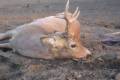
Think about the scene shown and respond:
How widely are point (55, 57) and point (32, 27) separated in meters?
0.78

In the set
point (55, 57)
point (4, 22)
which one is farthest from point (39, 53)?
point (4, 22)

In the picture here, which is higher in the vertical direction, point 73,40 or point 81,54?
point 73,40

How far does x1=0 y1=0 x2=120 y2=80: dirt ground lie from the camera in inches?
274

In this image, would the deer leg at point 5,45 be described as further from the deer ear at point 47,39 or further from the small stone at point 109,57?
the small stone at point 109,57

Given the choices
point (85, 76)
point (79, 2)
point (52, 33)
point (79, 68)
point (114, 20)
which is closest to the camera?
point (85, 76)

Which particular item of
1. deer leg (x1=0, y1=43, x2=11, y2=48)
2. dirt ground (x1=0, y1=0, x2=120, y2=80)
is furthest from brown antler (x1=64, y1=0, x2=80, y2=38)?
deer leg (x1=0, y1=43, x2=11, y2=48)

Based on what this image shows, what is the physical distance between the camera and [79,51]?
7723mm

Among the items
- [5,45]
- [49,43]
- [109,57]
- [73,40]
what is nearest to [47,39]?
[49,43]

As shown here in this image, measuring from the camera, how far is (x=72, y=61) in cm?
762

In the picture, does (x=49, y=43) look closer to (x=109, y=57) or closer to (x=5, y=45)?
(x=5, y=45)

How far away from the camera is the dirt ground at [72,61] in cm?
695

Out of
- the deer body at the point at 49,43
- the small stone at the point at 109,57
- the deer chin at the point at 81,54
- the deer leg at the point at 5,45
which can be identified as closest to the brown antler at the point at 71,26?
the deer body at the point at 49,43

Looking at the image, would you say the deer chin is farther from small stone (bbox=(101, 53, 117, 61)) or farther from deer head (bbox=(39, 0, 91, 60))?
small stone (bbox=(101, 53, 117, 61))

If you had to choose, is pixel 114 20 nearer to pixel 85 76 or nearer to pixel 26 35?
pixel 26 35
